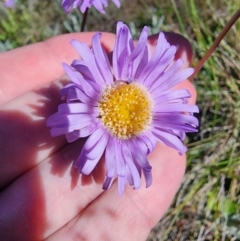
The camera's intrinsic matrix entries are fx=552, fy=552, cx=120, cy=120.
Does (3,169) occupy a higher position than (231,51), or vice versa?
(3,169)

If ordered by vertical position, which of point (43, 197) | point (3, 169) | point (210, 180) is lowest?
point (210, 180)

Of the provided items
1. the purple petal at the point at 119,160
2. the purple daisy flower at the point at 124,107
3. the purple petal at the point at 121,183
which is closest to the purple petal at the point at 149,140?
the purple daisy flower at the point at 124,107

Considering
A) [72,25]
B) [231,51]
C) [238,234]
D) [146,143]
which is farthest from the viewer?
[72,25]

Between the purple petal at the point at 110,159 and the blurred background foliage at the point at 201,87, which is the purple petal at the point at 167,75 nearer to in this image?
the purple petal at the point at 110,159

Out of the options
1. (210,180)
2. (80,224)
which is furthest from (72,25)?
(80,224)

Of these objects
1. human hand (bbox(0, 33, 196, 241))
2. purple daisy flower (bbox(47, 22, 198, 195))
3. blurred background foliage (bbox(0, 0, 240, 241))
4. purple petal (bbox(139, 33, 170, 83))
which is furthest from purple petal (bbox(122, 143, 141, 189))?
blurred background foliage (bbox(0, 0, 240, 241))

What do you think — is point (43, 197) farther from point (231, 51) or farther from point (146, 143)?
point (231, 51)

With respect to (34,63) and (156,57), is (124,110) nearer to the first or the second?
(156,57)

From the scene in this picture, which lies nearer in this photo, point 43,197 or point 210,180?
point 43,197
